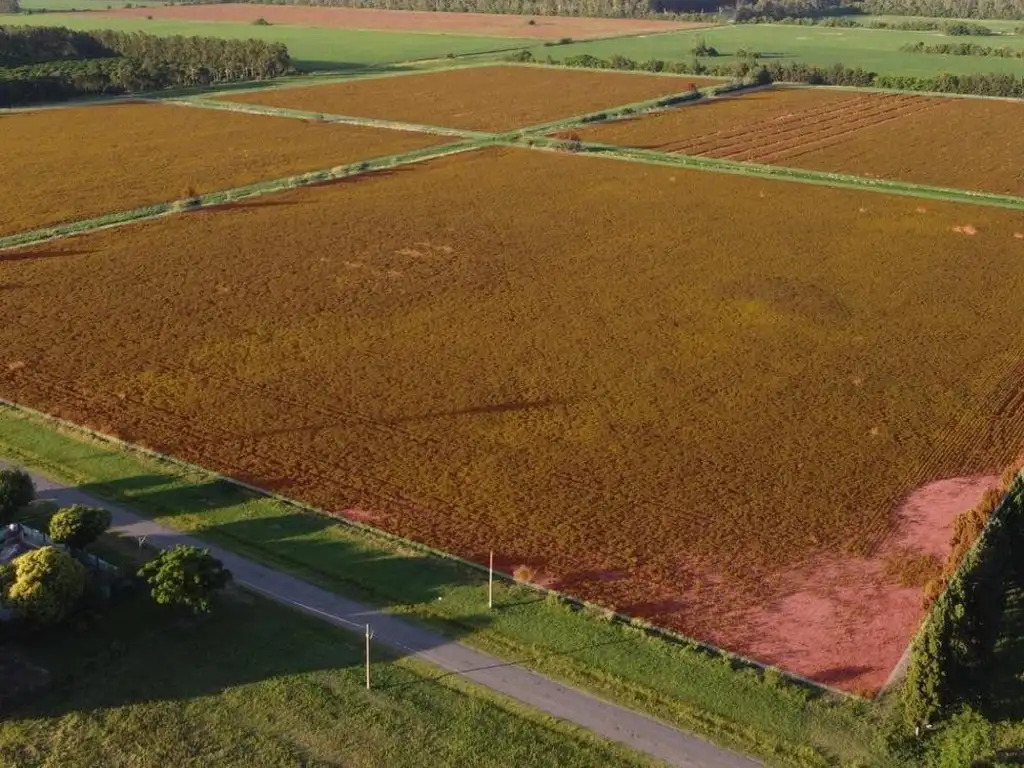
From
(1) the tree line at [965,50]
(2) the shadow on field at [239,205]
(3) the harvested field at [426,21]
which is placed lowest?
(2) the shadow on field at [239,205]

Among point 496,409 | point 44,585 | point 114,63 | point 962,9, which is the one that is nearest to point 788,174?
point 496,409

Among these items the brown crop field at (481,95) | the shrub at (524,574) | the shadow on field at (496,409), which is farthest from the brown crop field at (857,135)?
the shrub at (524,574)

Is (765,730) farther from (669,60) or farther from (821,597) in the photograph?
(669,60)

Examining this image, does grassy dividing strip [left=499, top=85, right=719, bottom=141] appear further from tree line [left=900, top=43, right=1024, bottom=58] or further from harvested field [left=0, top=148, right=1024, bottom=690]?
tree line [left=900, top=43, right=1024, bottom=58]

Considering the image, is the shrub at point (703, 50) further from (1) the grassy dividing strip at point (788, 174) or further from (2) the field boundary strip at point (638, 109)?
(1) the grassy dividing strip at point (788, 174)

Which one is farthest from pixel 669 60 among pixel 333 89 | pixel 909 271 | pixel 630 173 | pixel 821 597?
pixel 821 597

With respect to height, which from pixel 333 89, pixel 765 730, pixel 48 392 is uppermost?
pixel 333 89
